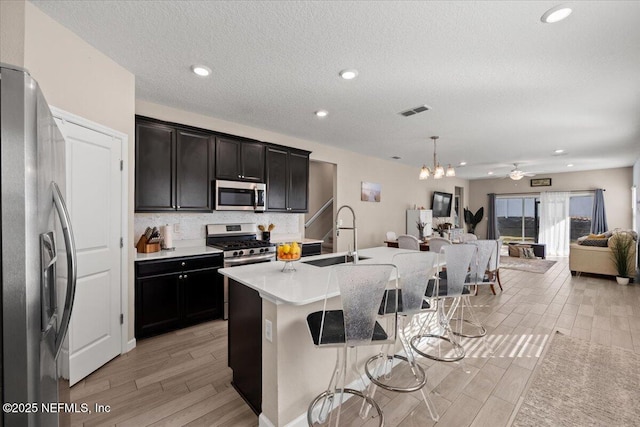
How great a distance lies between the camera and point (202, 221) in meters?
4.05

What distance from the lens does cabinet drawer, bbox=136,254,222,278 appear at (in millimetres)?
2959

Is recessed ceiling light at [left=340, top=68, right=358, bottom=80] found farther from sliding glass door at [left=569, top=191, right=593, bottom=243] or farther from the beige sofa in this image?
sliding glass door at [left=569, top=191, right=593, bottom=243]

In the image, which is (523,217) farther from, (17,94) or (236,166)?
(17,94)

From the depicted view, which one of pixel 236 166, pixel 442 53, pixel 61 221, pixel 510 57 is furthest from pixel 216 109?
pixel 510 57

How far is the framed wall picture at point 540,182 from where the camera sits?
9.20 meters

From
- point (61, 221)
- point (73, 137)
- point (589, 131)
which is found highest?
point (589, 131)

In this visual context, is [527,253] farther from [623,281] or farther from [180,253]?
Answer: [180,253]

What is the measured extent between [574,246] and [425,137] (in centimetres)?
455

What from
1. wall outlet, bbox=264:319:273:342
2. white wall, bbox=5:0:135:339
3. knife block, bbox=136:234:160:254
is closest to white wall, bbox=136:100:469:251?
white wall, bbox=5:0:135:339

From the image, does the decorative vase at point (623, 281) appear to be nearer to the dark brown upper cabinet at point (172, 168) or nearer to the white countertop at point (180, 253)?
the white countertop at point (180, 253)

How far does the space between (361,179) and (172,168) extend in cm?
407

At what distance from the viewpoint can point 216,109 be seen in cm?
368

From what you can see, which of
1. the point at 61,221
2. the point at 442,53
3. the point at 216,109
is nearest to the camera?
the point at 61,221

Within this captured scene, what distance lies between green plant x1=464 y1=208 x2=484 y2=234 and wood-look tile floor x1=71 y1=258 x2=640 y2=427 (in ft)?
22.4
